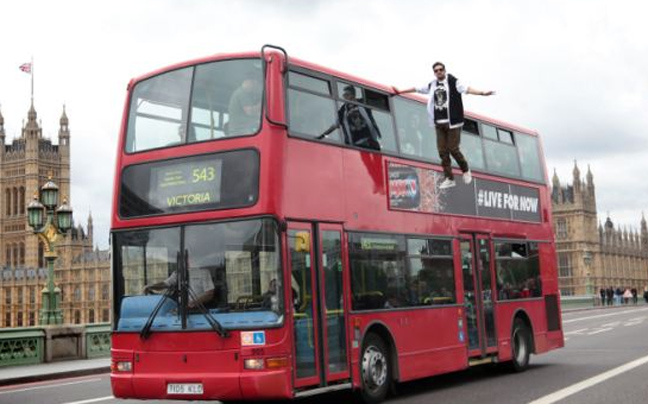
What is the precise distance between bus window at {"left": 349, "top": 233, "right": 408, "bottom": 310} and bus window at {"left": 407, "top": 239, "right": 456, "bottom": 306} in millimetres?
235

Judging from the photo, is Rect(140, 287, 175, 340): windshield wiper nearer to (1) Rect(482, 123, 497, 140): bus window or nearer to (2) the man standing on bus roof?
(2) the man standing on bus roof

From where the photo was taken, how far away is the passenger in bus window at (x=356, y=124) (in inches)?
443

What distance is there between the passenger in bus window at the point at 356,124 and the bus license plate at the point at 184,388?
341 centimetres

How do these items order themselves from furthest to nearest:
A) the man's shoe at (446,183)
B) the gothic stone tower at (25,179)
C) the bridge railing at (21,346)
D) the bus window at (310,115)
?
the gothic stone tower at (25,179), the bridge railing at (21,346), the man's shoe at (446,183), the bus window at (310,115)

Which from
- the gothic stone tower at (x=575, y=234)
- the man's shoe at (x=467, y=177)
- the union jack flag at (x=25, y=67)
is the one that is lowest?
the man's shoe at (x=467, y=177)

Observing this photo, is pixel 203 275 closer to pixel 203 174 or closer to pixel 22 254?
pixel 203 174

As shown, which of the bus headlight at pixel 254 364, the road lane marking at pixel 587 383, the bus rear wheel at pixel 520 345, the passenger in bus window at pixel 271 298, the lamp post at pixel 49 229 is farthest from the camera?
the lamp post at pixel 49 229

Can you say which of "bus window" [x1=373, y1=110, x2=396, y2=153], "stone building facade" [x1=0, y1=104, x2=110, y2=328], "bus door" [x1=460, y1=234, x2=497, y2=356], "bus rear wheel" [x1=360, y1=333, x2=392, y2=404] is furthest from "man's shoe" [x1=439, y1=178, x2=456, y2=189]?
"stone building facade" [x1=0, y1=104, x2=110, y2=328]

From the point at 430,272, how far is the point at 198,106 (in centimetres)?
420

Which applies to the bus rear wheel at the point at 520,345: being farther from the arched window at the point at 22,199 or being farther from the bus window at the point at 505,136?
the arched window at the point at 22,199

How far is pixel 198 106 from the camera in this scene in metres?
10.2

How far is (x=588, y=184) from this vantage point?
11731 cm

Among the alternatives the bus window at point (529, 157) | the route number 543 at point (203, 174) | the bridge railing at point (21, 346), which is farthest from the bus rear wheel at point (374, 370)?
the bridge railing at point (21, 346)

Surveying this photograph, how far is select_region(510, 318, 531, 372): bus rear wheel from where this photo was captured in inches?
585
